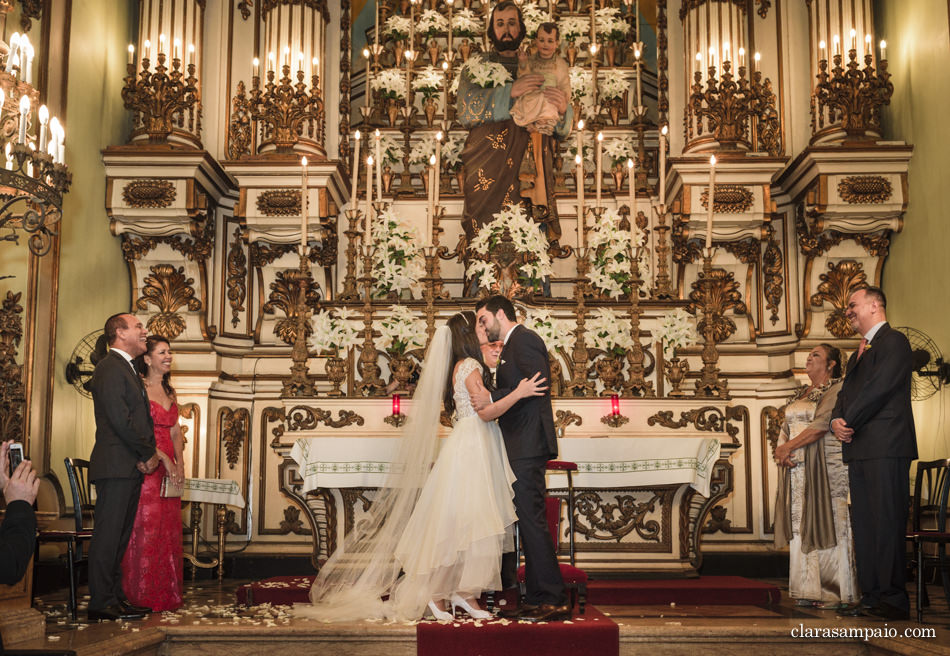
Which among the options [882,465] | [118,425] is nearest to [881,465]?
[882,465]

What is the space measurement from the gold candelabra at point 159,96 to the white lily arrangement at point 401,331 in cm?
302

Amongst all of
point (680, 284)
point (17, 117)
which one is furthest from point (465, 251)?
point (17, 117)

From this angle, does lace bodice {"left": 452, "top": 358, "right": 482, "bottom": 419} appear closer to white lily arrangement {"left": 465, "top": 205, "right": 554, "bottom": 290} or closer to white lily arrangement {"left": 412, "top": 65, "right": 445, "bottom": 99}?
white lily arrangement {"left": 465, "top": 205, "right": 554, "bottom": 290}

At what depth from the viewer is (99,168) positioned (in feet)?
28.6

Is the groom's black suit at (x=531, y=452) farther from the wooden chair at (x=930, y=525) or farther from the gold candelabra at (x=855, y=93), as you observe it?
the gold candelabra at (x=855, y=93)

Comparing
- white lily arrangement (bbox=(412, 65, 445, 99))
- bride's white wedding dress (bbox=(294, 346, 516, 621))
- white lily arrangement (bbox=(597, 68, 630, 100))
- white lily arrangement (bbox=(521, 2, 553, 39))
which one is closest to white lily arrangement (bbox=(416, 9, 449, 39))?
white lily arrangement (bbox=(412, 65, 445, 99))

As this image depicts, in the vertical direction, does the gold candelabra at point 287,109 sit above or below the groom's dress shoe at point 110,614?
above

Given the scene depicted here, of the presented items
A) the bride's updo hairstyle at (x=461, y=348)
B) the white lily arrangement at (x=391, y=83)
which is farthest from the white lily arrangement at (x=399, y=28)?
the bride's updo hairstyle at (x=461, y=348)

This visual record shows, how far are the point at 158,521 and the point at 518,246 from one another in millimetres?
3274

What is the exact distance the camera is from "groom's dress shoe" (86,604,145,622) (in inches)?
219

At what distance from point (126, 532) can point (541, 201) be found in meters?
4.64

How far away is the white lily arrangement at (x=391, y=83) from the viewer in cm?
988

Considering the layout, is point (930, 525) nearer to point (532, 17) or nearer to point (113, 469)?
point (532, 17)

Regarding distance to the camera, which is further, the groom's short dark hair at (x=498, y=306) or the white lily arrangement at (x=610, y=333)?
the white lily arrangement at (x=610, y=333)
